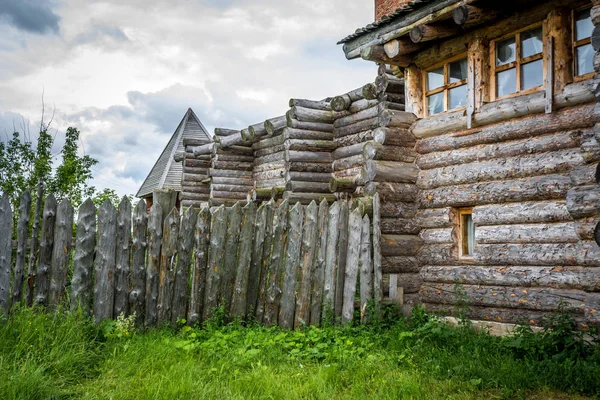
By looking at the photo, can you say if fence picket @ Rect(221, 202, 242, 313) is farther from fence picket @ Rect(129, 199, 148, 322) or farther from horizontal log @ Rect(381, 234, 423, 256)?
horizontal log @ Rect(381, 234, 423, 256)

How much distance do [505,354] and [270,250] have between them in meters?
3.18

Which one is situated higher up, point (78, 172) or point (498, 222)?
point (78, 172)

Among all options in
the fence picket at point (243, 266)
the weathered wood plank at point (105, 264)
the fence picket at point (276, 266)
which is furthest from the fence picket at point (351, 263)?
the weathered wood plank at point (105, 264)

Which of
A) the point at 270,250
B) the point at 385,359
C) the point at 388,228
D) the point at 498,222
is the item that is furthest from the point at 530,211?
the point at 270,250

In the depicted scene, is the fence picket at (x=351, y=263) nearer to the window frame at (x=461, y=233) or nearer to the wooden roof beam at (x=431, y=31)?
the window frame at (x=461, y=233)

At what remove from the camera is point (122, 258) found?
6.59m

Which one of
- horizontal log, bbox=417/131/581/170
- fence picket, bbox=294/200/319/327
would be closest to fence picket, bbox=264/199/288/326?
fence picket, bbox=294/200/319/327

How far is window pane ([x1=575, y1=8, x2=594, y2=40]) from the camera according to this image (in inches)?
273

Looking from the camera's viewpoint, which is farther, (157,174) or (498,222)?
(157,174)

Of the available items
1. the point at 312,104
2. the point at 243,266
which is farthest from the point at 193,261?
the point at 312,104

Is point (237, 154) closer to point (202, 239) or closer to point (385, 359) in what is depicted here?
point (202, 239)

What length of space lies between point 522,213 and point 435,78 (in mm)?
2842

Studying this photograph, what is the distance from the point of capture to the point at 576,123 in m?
6.90

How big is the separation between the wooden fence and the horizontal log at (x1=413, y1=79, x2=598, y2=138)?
1711 mm
